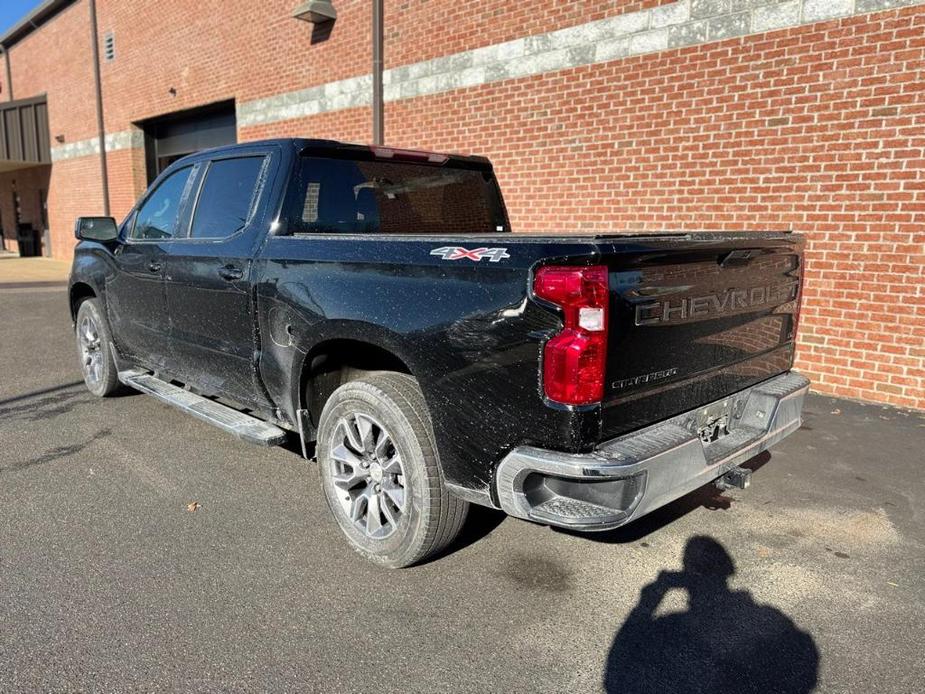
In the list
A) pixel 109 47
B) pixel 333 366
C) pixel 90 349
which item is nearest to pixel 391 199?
pixel 333 366

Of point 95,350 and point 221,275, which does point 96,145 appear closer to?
point 95,350

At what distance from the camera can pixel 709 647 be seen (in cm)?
263

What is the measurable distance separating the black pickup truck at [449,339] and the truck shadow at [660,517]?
2.25 feet

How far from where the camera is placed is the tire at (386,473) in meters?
2.91

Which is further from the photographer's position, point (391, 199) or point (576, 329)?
point (391, 199)

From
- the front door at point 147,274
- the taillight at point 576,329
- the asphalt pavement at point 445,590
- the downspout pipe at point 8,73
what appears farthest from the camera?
the downspout pipe at point 8,73

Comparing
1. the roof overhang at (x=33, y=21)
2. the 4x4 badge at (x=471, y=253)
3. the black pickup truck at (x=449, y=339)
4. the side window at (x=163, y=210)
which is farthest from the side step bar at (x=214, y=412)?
the roof overhang at (x=33, y=21)

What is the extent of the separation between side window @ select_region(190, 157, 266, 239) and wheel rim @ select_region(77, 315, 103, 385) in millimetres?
2067

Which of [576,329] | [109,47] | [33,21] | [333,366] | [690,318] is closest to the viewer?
[576,329]

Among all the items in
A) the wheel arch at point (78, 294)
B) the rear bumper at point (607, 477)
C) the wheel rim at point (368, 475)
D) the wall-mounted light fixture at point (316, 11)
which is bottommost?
the wheel rim at point (368, 475)

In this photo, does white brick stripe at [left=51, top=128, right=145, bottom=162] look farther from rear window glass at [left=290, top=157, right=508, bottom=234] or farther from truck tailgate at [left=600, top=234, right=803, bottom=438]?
truck tailgate at [left=600, top=234, right=803, bottom=438]

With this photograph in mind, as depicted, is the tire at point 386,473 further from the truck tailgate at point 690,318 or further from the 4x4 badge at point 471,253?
the truck tailgate at point 690,318

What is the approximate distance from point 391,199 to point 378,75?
655cm

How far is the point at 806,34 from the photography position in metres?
5.92
